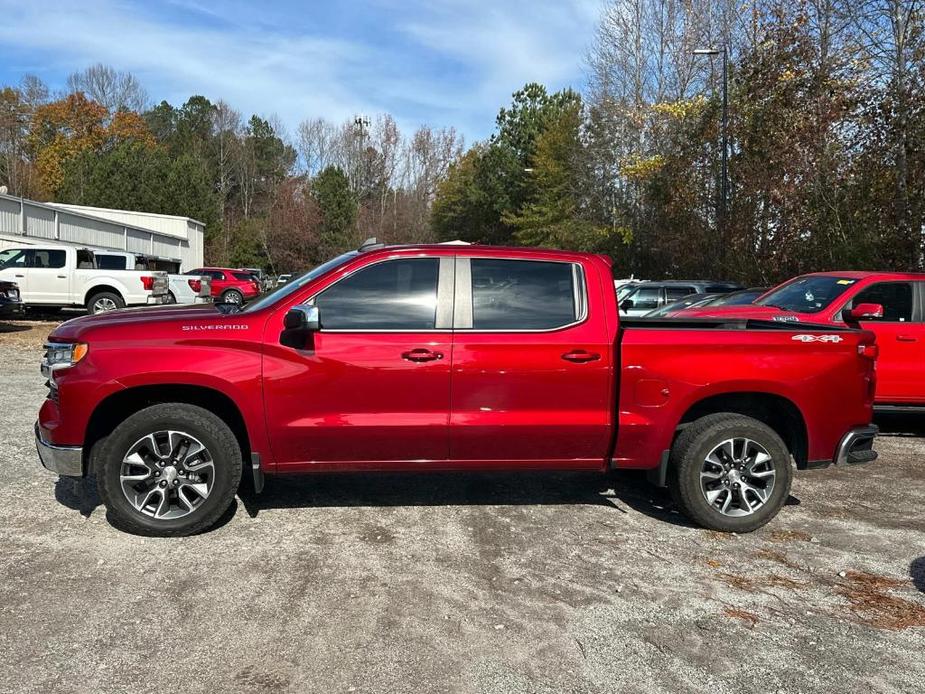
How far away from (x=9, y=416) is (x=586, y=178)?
38.4 metres

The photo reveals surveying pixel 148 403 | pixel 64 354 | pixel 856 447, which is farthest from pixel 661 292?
pixel 64 354

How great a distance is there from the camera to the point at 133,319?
4793 millimetres

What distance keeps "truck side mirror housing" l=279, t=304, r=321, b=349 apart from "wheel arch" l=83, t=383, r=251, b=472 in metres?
0.52

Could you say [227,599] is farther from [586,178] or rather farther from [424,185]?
[424,185]

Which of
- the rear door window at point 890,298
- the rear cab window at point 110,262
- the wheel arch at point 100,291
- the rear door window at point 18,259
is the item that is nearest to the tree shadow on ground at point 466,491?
the rear door window at point 890,298

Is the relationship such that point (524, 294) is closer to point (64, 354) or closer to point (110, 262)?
point (64, 354)

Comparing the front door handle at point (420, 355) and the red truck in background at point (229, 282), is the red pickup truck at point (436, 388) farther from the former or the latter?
the red truck in background at point (229, 282)

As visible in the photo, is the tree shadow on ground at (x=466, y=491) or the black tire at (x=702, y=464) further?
the tree shadow on ground at (x=466, y=491)

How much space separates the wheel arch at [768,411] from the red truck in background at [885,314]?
2.74 m

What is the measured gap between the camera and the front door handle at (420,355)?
4652 mm

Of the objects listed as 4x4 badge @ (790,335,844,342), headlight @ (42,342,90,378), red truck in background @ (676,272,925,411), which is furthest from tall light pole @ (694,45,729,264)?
headlight @ (42,342,90,378)

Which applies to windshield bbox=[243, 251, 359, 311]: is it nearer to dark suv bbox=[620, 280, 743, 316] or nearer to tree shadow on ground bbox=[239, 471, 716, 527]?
tree shadow on ground bbox=[239, 471, 716, 527]

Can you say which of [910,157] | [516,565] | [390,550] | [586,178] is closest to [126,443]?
[390,550]

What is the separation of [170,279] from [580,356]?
18.5m
